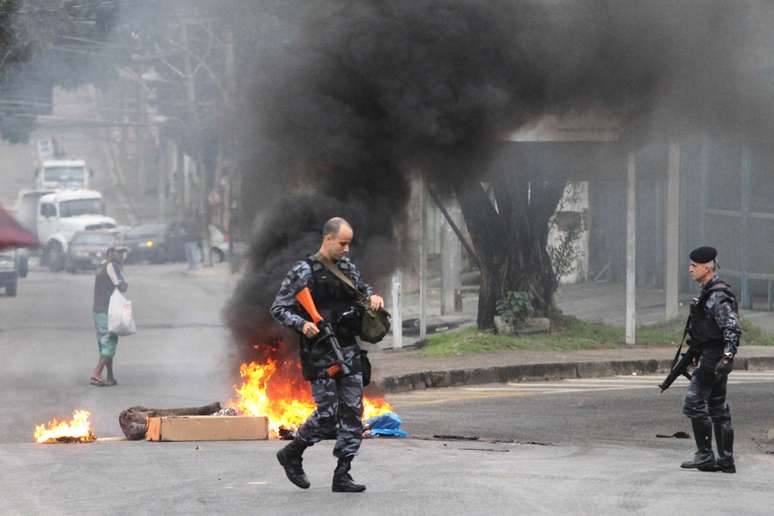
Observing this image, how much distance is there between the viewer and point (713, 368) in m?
9.68

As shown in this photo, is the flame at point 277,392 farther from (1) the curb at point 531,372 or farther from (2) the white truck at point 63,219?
(2) the white truck at point 63,219

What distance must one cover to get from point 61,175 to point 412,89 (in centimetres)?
5443

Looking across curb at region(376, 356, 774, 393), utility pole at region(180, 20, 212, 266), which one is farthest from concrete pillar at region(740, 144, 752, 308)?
utility pole at region(180, 20, 212, 266)

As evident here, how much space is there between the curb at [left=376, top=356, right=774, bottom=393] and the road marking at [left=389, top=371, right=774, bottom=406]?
0.58ft

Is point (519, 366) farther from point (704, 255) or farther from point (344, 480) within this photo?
point (344, 480)

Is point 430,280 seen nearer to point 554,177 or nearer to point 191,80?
point 554,177

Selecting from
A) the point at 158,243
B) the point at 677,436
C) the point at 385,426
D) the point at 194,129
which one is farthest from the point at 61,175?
the point at 677,436

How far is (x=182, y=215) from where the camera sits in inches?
2744

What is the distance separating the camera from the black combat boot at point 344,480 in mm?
8586

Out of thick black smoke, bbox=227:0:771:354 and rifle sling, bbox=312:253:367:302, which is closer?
rifle sling, bbox=312:253:367:302

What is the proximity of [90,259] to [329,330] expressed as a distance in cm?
4145

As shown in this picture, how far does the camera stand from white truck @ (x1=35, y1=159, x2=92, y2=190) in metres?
65.1

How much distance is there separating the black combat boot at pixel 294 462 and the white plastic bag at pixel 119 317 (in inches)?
322

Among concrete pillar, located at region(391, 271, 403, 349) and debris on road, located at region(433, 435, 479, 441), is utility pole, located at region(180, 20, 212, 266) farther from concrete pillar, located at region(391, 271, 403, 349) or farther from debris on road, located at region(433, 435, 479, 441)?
debris on road, located at region(433, 435, 479, 441)
